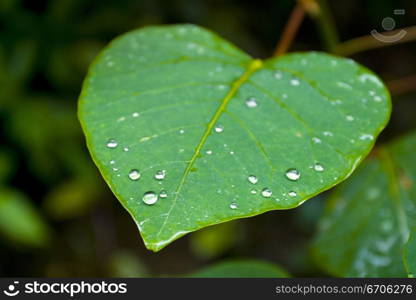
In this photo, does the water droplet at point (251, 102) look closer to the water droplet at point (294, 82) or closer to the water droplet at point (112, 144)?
the water droplet at point (294, 82)

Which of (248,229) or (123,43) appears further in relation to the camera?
(248,229)

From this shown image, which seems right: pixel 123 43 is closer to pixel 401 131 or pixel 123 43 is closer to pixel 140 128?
pixel 140 128

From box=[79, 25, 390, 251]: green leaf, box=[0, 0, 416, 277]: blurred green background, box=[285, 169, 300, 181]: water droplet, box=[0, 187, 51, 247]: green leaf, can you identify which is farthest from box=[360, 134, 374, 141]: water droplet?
box=[0, 187, 51, 247]: green leaf

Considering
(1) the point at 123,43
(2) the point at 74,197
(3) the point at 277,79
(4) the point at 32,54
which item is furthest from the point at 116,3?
(3) the point at 277,79

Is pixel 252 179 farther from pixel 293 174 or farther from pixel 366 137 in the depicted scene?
pixel 366 137

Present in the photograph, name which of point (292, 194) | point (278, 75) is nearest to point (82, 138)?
point (278, 75)

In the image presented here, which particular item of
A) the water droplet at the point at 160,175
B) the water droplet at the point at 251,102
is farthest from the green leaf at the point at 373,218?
the water droplet at the point at 160,175
